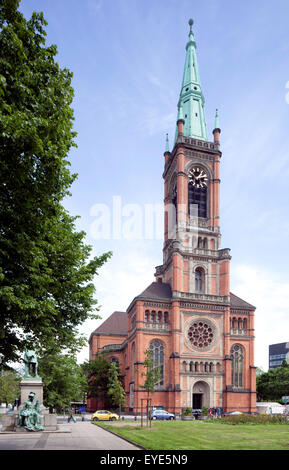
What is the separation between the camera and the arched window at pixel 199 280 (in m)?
60.3

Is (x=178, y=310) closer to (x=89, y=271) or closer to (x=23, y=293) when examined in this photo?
(x=89, y=271)

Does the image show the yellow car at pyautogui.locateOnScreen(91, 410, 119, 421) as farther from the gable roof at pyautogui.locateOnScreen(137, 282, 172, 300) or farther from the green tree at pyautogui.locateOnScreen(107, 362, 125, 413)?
the gable roof at pyautogui.locateOnScreen(137, 282, 172, 300)

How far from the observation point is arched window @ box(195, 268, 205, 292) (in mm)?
60325

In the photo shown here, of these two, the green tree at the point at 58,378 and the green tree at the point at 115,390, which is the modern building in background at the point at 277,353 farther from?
the green tree at the point at 58,378

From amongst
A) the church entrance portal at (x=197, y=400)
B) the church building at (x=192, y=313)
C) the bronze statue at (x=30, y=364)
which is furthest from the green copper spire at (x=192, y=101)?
the bronze statue at (x=30, y=364)

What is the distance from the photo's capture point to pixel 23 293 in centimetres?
1302

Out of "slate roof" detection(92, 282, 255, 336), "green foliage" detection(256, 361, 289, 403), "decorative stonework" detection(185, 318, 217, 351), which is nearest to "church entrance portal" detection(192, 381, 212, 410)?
"decorative stonework" detection(185, 318, 217, 351)

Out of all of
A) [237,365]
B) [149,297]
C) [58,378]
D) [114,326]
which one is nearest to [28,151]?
[58,378]

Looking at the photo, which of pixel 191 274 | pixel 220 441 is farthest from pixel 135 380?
pixel 220 441

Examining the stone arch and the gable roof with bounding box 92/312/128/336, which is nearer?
the stone arch

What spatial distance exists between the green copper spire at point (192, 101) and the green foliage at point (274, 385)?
1616 inches

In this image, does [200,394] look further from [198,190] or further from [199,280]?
[198,190]

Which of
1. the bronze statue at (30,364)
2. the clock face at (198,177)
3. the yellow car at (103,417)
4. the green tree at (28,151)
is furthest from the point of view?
the clock face at (198,177)

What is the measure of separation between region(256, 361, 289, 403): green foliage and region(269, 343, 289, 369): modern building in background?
225 feet
